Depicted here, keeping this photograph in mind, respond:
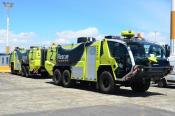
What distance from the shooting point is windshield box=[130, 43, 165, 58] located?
57.6ft

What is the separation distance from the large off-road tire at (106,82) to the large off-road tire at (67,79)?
3229 millimetres

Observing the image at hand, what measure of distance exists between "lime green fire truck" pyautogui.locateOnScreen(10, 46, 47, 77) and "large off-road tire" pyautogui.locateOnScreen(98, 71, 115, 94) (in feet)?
38.6

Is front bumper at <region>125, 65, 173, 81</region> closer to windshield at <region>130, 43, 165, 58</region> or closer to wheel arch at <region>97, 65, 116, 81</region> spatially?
windshield at <region>130, 43, 165, 58</region>

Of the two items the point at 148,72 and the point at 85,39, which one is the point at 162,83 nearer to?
the point at 85,39

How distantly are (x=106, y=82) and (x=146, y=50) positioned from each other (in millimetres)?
2348

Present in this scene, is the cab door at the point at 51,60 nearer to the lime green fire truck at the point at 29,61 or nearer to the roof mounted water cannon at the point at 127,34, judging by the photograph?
the lime green fire truck at the point at 29,61

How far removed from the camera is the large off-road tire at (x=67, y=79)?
22156 mm

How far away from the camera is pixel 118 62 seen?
17938mm

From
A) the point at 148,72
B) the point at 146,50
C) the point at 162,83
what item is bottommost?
the point at 162,83

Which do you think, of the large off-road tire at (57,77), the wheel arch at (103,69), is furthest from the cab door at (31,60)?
the wheel arch at (103,69)

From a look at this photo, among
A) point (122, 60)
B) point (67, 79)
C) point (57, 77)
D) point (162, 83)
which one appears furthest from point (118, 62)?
point (57, 77)

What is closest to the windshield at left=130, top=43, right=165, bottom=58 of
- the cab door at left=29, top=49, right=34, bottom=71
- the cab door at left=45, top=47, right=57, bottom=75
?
the cab door at left=45, top=47, right=57, bottom=75

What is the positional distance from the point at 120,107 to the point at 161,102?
2396 mm

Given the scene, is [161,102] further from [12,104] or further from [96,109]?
[12,104]
